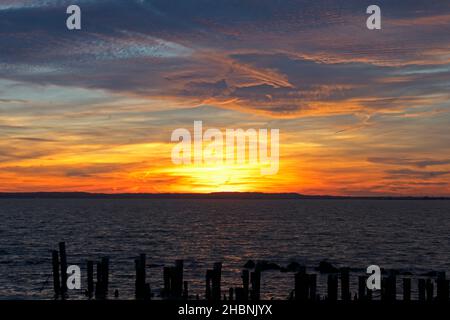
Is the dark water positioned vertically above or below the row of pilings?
below

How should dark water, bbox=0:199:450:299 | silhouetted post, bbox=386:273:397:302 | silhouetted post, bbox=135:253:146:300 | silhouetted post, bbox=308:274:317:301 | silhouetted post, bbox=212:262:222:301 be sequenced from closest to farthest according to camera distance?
silhouetted post, bbox=386:273:397:302
silhouetted post, bbox=308:274:317:301
silhouetted post, bbox=212:262:222:301
silhouetted post, bbox=135:253:146:300
dark water, bbox=0:199:450:299

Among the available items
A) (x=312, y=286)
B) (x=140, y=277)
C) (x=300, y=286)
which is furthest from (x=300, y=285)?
(x=140, y=277)

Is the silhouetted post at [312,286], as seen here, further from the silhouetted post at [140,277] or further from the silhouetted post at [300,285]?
the silhouetted post at [140,277]

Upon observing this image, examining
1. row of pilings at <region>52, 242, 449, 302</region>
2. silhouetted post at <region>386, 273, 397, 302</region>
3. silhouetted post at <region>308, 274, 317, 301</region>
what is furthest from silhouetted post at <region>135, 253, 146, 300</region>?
silhouetted post at <region>386, 273, 397, 302</region>

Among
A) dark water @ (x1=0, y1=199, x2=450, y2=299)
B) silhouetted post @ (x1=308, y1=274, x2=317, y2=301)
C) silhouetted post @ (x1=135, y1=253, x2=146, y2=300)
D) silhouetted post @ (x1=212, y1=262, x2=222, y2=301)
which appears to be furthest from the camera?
dark water @ (x1=0, y1=199, x2=450, y2=299)

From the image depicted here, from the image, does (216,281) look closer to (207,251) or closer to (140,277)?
(140,277)

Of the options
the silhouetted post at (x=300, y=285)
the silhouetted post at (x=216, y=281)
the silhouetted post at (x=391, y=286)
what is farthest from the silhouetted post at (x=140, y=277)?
the silhouetted post at (x=391, y=286)

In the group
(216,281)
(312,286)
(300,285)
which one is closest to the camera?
(300,285)

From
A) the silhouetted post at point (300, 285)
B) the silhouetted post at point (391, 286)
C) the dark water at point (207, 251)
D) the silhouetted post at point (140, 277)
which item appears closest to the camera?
the silhouetted post at point (300, 285)

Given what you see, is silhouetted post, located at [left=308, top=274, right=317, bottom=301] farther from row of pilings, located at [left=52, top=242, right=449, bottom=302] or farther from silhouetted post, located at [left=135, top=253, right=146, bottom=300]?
silhouetted post, located at [left=135, top=253, right=146, bottom=300]

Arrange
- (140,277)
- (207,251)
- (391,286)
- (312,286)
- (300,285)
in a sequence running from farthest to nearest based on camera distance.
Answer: (207,251), (140,277), (312,286), (391,286), (300,285)
